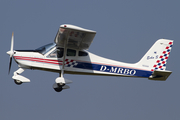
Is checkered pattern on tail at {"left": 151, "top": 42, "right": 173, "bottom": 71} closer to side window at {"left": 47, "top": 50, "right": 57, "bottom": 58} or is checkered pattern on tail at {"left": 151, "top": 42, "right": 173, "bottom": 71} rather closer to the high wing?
the high wing

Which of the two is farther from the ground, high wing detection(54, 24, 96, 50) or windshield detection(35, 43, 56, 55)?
high wing detection(54, 24, 96, 50)

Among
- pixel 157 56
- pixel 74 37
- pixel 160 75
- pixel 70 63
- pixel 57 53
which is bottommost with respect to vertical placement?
pixel 160 75

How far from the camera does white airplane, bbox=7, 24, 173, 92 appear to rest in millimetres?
14352

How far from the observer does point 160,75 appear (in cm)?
1567

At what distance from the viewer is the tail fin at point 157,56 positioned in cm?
1605

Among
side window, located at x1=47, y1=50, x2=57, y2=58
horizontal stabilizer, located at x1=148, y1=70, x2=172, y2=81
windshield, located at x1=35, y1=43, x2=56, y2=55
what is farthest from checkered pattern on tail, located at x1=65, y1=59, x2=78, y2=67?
horizontal stabilizer, located at x1=148, y1=70, x2=172, y2=81

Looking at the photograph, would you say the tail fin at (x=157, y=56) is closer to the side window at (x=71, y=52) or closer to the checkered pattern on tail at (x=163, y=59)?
the checkered pattern on tail at (x=163, y=59)

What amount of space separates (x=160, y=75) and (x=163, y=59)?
0.97m

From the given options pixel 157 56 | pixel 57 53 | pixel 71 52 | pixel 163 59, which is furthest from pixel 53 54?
pixel 163 59

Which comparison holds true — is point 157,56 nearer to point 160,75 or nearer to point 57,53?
point 160,75

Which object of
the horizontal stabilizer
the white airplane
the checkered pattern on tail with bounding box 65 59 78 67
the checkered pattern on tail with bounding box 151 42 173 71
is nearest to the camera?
the white airplane

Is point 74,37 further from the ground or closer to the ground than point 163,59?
further from the ground

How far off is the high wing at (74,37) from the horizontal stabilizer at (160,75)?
12.4ft

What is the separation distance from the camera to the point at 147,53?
16.4 metres
